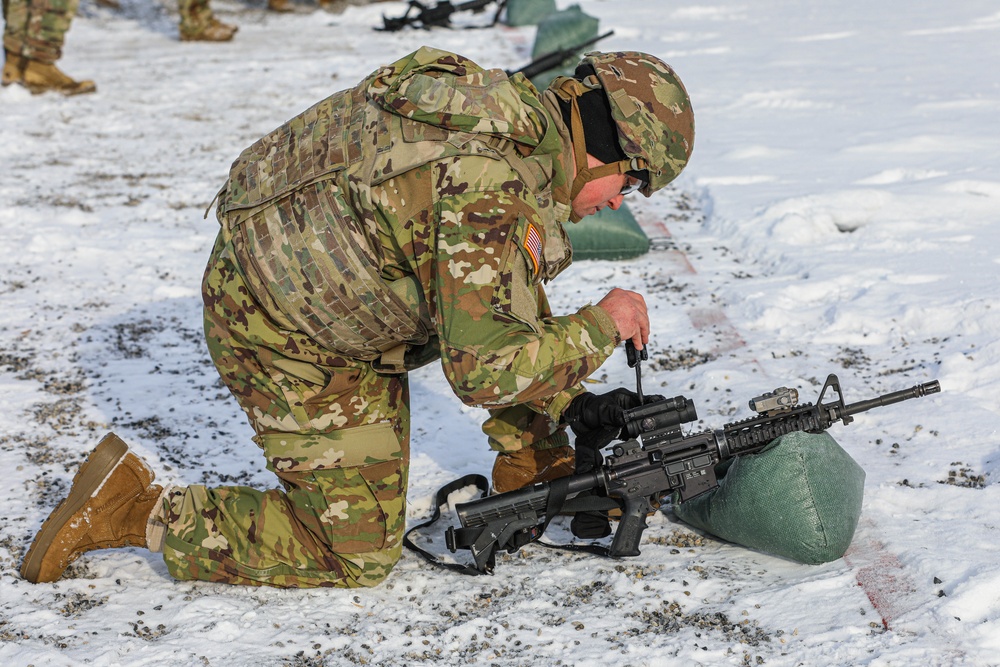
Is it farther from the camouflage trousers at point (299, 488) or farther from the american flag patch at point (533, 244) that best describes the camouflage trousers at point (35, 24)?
the american flag patch at point (533, 244)

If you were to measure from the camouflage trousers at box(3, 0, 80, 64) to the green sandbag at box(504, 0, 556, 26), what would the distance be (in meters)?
4.59

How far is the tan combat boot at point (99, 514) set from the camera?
8.66 feet

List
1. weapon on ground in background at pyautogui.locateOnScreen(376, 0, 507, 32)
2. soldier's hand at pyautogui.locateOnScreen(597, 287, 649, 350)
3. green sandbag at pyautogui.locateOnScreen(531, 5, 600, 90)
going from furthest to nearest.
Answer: weapon on ground in background at pyautogui.locateOnScreen(376, 0, 507, 32)
green sandbag at pyautogui.locateOnScreen(531, 5, 600, 90)
soldier's hand at pyautogui.locateOnScreen(597, 287, 649, 350)

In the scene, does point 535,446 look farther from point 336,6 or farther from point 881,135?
point 336,6

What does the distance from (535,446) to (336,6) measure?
11.1 meters

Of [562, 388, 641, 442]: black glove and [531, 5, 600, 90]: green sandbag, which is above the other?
[531, 5, 600, 90]: green sandbag

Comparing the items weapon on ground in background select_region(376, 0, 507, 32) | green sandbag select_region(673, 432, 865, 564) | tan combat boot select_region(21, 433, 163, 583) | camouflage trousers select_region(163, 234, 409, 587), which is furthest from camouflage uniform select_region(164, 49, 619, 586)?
weapon on ground in background select_region(376, 0, 507, 32)

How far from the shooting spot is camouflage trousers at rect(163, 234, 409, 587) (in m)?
2.71

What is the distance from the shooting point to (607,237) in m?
4.79

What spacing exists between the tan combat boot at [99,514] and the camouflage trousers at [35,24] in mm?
6429

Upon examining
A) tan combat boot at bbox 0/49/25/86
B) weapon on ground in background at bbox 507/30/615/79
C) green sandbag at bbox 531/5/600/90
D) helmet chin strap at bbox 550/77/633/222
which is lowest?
tan combat boot at bbox 0/49/25/86

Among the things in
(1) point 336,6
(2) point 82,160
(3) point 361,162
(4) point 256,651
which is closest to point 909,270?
(3) point 361,162

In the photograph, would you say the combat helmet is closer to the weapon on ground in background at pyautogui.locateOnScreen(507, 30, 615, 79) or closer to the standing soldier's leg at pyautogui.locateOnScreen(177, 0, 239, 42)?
the weapon on ground in background at pyautogui.locateOnScreen(507, 30, 615, 79)

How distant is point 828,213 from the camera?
4949mm
